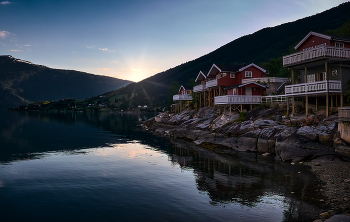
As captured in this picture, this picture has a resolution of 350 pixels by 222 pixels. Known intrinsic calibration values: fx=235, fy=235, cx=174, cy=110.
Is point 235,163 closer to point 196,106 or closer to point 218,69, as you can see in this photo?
point 218,69

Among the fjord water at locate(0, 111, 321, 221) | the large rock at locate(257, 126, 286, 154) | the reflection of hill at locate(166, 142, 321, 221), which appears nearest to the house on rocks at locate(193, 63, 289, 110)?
the large rock at locate(257, 126, 286, 154)

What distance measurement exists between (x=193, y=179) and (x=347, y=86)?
28.7m

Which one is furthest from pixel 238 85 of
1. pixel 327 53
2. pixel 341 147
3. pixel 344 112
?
pixel 341 147

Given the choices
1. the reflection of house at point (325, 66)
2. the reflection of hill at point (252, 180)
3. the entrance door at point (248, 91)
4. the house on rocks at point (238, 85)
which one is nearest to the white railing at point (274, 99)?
the house on rocks at point (238, 85)

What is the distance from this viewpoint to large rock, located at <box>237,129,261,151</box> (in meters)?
36.8

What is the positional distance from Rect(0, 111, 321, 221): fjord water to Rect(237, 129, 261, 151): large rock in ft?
8.70

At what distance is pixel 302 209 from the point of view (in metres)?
16.1

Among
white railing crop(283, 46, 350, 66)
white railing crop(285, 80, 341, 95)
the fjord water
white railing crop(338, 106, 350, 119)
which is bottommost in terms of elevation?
the fjord water

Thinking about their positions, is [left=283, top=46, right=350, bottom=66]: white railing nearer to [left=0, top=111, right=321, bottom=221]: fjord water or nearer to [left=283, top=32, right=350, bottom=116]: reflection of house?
[left=283, top=32, right=350, bottom=116]: reflection of house

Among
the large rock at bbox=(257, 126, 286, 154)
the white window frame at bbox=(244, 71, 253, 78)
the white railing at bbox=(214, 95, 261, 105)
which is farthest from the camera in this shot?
the white window frame at bbox=(244, 71, 253, 78)

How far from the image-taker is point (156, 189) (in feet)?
70.5

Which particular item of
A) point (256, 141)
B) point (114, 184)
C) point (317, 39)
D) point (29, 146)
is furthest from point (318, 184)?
point (29, 146)

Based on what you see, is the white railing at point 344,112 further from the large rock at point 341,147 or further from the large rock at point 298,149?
the large rock at point 298,149

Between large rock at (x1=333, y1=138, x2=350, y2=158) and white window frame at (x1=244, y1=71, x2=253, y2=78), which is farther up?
white window frame at (x1=244, y1=71, x2=253, y2=78)
